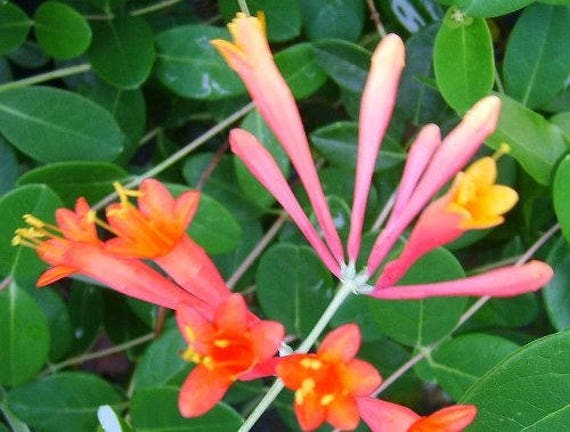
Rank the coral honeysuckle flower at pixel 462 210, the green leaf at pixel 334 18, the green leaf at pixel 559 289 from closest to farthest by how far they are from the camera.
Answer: the coral honeysuckle flower at pixel 462 210 < the green leaf at pixel 559 289 < the green leaf at pixel 334 18

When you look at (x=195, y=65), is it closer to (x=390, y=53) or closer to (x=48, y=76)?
(x=48, y=76)

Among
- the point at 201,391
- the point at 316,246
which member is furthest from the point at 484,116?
the point at 201,391

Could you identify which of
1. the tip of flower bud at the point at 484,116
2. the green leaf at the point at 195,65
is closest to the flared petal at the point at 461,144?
the tip of flower bud at the point at 484,116

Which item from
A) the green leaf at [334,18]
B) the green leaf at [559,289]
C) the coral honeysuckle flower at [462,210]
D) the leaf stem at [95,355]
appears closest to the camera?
the coral honeysuckle flower at [462,210]

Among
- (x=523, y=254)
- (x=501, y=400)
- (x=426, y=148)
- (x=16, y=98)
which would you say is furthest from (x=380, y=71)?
(x=16, y=98)

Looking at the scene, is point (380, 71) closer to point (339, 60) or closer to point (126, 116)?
point (339, 60)

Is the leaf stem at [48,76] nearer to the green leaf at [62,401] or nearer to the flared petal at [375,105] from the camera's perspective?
the green leaf at [62,401]

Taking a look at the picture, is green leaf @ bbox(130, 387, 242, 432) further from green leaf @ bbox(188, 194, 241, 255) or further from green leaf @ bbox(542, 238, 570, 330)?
green leaf @ bbox(542, 238, 570, 330)
